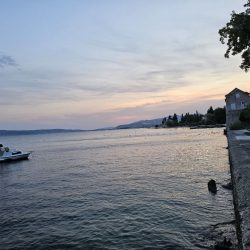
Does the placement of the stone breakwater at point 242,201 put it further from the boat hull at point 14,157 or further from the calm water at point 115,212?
the boat hull at point 14,157

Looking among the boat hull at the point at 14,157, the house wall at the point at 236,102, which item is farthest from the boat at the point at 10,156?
the house wall at the point at 236,102

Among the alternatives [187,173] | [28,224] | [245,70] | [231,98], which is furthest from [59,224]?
[231,98]

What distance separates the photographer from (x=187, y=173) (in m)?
38.4

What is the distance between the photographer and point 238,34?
21938 mm

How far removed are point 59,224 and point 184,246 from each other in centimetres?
766

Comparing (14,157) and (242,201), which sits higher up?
(242,201)

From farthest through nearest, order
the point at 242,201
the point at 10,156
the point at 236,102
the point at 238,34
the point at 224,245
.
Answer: the point at 236,102 → the point at 10,156 → the point at 238,34 → the point at 242,201 → the point at 224,245

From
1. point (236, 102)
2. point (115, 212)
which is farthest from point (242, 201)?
point (236, 102)

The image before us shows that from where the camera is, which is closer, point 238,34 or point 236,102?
point 238,34

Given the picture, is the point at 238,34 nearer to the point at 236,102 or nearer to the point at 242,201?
the point at 242,201

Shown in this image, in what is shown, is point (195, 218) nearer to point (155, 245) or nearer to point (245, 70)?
point (155, 245)

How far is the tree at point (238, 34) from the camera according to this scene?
21.6 m

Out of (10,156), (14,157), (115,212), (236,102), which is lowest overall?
(115,212)

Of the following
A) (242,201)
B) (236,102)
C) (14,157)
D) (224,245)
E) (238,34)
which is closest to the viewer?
(224,245)
